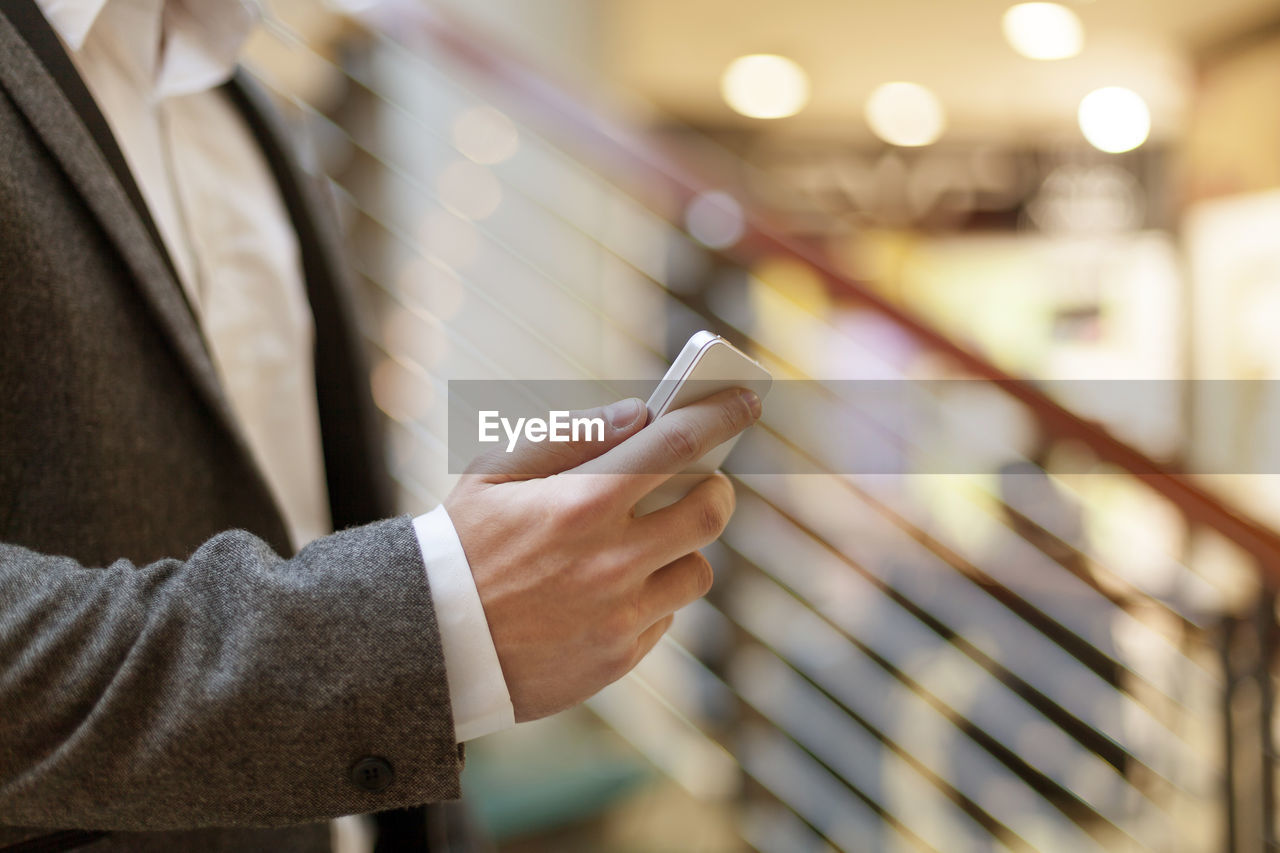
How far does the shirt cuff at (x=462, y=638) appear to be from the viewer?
49 cm

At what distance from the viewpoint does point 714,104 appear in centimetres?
544

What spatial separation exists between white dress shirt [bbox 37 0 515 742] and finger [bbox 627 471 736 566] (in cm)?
37

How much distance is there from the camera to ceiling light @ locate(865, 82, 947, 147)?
5320 millimetres

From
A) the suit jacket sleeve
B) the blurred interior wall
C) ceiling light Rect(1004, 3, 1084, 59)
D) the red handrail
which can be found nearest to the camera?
the suit jacket sleeve

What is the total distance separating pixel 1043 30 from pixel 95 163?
15.2ft

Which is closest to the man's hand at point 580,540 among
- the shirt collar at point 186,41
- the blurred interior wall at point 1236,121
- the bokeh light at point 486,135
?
the shirt collar at point 186,41

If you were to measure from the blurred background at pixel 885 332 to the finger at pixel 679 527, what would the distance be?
689 millimetres

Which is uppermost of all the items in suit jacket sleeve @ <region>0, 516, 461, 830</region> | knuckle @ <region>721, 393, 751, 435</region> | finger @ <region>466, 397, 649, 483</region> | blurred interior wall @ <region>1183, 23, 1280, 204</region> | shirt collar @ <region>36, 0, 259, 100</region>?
blurred interior wall @ <region>1183, 23, 1280, 204</region>

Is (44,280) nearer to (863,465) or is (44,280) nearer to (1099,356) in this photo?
(863,465)

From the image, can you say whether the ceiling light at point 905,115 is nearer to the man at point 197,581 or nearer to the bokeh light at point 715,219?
the bokeh light at point 715,219

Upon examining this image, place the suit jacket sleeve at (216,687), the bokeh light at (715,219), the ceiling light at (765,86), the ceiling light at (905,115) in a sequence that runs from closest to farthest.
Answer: the suit jacket sleeve at (216,687)
the bokeh light at (715,219)
the ceiling light at (765,86)
the ceiling light at (905,115)

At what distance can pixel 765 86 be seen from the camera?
5223 millimetres

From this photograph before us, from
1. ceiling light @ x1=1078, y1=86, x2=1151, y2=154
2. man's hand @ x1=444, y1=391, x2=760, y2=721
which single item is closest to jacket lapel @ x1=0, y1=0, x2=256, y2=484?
man's hand @ x1=444, y1=391, x2=760, y2=721

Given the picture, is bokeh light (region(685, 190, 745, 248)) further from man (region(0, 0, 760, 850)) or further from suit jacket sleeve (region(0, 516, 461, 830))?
suit jacket sleeve (region(0, 516, 461, 830))
